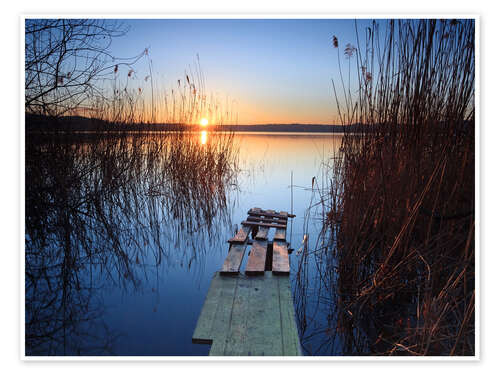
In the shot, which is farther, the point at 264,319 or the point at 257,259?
the point at 257,259

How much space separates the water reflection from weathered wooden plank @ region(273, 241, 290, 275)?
0.55 meters

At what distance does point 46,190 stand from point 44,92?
2.33 ft

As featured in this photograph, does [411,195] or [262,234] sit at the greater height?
[411,195]

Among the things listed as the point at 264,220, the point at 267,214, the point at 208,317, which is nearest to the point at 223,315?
the point at 208,317

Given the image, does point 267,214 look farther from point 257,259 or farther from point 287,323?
point 287,323

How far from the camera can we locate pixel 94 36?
1.83 metres

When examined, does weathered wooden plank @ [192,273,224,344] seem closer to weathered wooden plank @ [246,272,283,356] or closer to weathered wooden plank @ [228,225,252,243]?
weathered wooden plank @ [246,272,283,356]

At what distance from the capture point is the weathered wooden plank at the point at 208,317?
3.75 feet

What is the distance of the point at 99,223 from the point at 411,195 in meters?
2.26

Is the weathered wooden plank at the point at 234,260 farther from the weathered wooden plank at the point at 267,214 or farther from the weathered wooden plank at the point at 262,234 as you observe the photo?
the weathered wooden plank at the point at 267,214

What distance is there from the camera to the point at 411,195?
1395 mm

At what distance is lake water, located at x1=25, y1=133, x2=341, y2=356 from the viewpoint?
140 centimetres

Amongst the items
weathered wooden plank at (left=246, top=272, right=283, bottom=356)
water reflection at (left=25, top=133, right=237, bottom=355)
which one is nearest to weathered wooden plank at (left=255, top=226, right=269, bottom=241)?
water reflection at (left=25, top=133, right=237, bottom=355)
